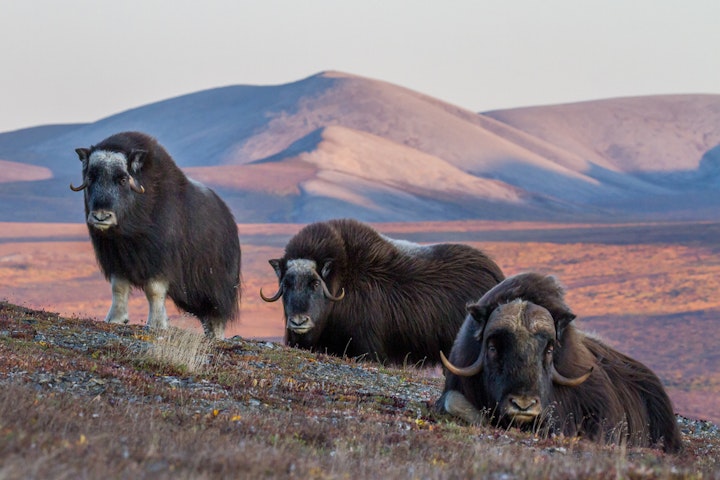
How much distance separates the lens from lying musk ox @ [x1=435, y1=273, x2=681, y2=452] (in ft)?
25.3

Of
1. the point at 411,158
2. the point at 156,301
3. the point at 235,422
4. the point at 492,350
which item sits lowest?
the point at 411,158

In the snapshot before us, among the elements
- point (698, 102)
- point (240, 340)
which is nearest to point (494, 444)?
point (240, 340)

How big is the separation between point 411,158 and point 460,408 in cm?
13382

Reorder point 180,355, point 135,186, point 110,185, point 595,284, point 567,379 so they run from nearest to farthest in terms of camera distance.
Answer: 1. point 567,379
2. point 180,355
3. point 110,185
4. point 135,186
5. point 595,284

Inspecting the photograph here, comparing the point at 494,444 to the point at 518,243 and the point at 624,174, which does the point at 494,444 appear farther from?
the point at 624,174

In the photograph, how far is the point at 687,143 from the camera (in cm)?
17900

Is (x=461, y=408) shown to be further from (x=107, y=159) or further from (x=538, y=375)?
(x=107, y=159)

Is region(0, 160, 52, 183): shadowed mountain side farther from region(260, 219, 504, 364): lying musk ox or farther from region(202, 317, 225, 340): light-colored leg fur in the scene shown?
region(260, 219, 504, 364): lying musk ox

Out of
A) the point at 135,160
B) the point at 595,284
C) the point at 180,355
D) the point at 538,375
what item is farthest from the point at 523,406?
the point at 595,284

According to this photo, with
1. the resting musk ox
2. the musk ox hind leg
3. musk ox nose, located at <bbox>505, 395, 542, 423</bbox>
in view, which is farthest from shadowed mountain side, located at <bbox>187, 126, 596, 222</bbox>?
musk ox nose, located at <bbox>505, 395, 542, 423</bbox>

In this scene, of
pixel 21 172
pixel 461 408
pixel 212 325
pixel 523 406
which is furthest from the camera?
pixel 21 172

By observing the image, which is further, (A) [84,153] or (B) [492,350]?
(A) [84,153]

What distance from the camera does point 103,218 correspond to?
12406mm

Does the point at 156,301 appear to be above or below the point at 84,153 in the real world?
below
